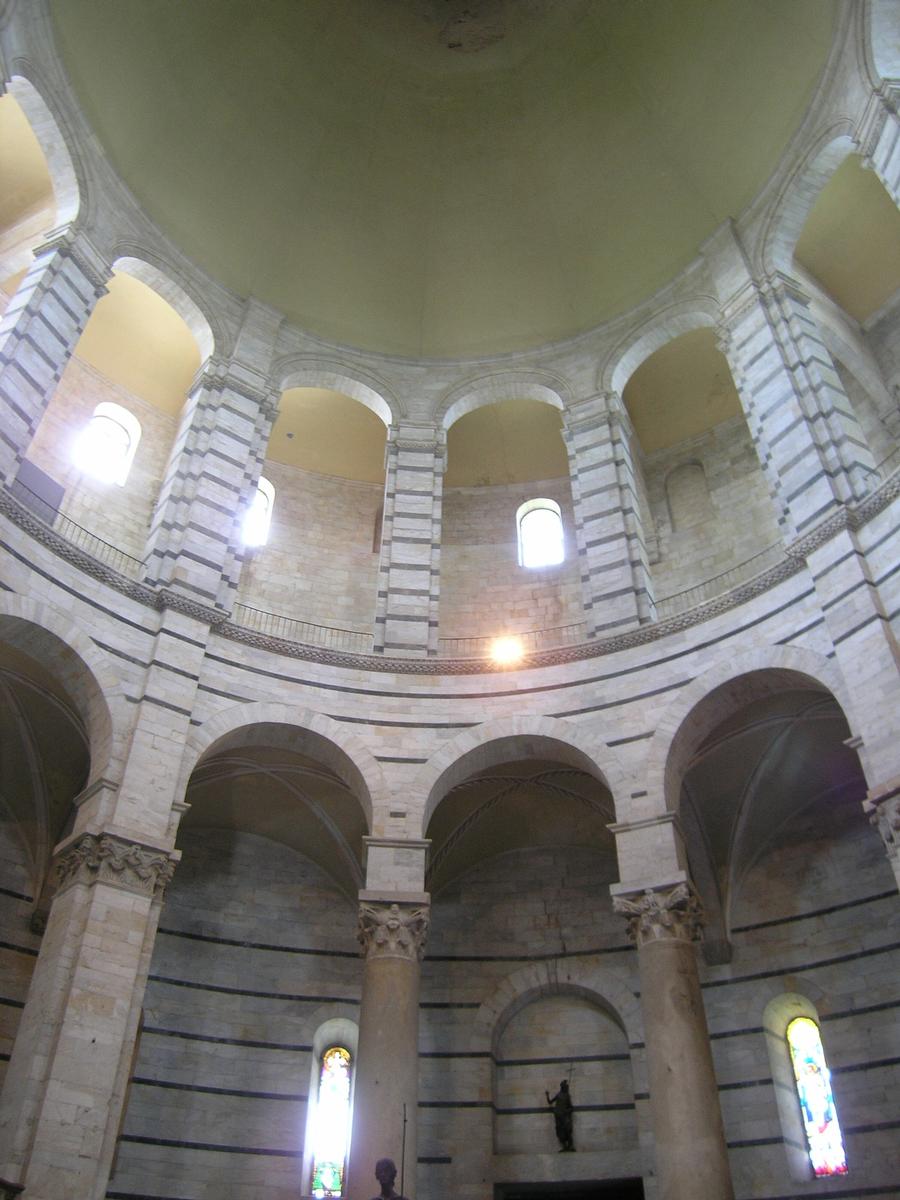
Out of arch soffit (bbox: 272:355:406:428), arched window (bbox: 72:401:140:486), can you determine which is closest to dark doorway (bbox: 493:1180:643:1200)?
arch soffit (bbox: 272:355:406:428)

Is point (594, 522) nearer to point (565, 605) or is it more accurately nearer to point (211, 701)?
point (565, 605)

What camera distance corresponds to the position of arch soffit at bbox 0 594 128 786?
11.6 m

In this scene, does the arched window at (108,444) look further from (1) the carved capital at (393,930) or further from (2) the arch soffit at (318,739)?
(1) the carved capital at (393,930)

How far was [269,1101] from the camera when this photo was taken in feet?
45.5

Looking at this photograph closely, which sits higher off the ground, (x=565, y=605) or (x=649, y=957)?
(x=565, y=605)

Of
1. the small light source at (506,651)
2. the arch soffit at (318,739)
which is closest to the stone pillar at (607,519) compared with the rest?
the small light source at (506,651)

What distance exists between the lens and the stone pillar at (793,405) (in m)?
13.0

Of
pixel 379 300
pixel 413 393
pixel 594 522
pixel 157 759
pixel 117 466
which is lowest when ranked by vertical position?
pixel 157 759

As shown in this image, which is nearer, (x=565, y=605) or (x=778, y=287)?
(x=778, y=287)

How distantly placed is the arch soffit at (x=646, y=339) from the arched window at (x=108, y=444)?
8.28m

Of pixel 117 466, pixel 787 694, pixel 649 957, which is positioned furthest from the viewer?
pixel 117 466

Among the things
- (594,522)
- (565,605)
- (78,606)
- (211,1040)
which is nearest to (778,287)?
(594,522)

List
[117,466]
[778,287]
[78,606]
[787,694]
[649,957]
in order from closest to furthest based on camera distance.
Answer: [649,957], [78,606], [787,694], [778,287], [117,466]

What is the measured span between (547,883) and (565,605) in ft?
15.7
